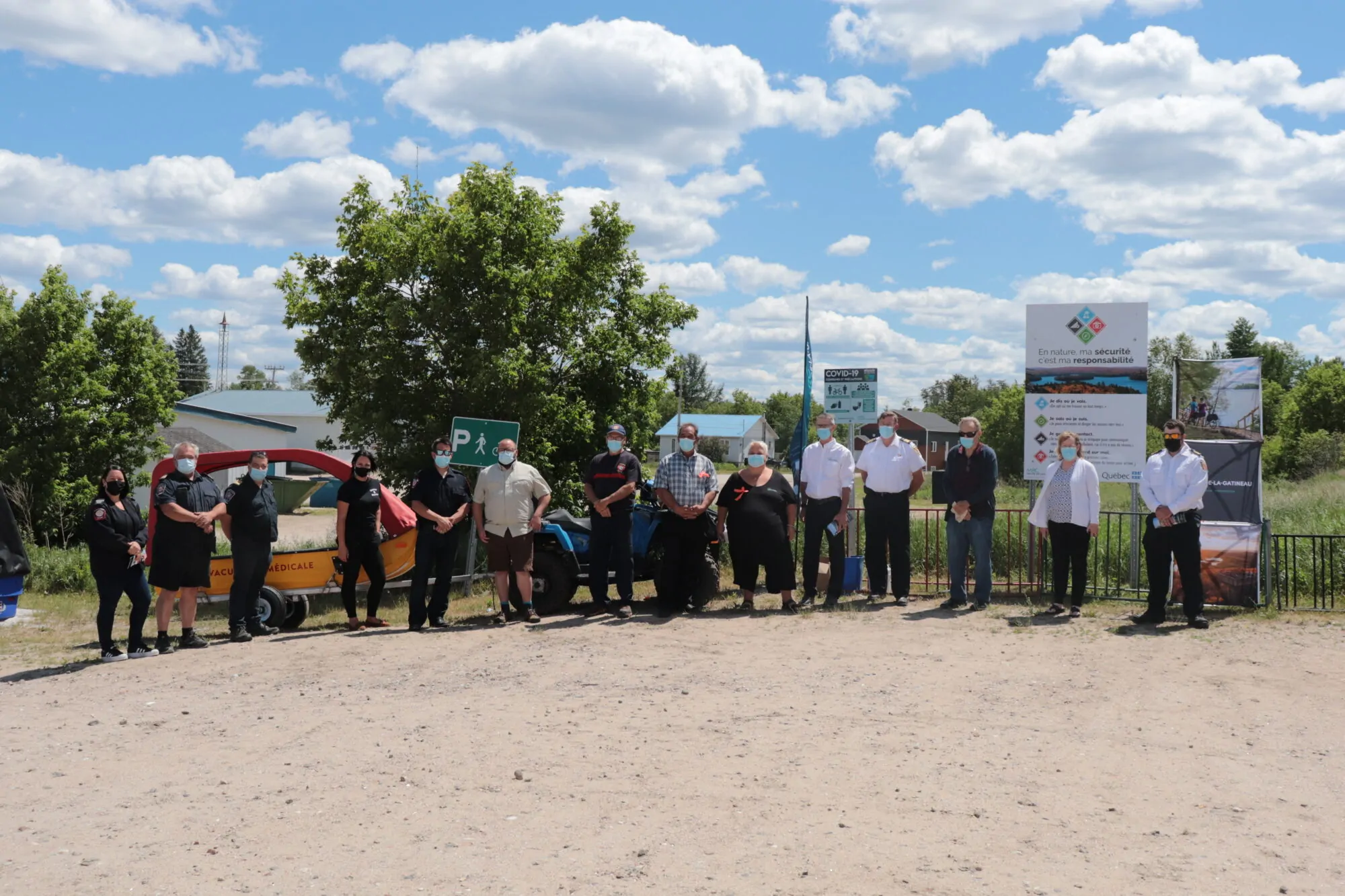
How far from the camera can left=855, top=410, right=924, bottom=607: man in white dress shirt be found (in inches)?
452

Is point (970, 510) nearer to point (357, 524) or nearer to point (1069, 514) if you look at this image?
point (1069, 514)

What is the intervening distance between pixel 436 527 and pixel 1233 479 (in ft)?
27.5

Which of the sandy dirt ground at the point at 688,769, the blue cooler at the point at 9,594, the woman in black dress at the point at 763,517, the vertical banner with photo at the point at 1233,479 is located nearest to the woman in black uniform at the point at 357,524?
the sandy dirt ground at the point at 688,769

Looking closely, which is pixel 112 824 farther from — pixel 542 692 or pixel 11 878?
pixel 542 692

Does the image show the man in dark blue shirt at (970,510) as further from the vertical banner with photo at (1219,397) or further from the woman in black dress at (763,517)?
the vertical banner with photo at (1219,397)

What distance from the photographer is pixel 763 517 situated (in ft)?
37.0

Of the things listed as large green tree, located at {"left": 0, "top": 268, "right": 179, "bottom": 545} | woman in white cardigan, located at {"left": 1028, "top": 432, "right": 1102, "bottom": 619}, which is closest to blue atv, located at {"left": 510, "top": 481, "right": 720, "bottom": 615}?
woman in white cardigan, located at {"left": 1028, "top": 432, "right": 1102, "bottom": 619}

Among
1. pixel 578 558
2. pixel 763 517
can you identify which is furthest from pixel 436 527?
pixel 763 517

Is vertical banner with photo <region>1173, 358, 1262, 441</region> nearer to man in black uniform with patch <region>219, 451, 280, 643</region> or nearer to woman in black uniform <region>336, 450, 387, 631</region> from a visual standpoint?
woman in black uniform <region>336, 450, 387, 631</region>

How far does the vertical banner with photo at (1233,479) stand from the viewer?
1193 cm

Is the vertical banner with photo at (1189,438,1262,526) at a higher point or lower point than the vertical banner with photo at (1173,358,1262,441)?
lower

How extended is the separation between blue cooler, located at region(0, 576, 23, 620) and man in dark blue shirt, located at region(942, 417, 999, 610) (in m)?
10.3

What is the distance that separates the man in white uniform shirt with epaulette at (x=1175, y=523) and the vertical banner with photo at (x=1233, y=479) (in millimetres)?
1673

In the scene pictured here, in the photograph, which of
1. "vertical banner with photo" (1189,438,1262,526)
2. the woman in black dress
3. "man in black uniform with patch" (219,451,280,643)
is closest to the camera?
"man in black uniform with patch" (219,451,280,643)
